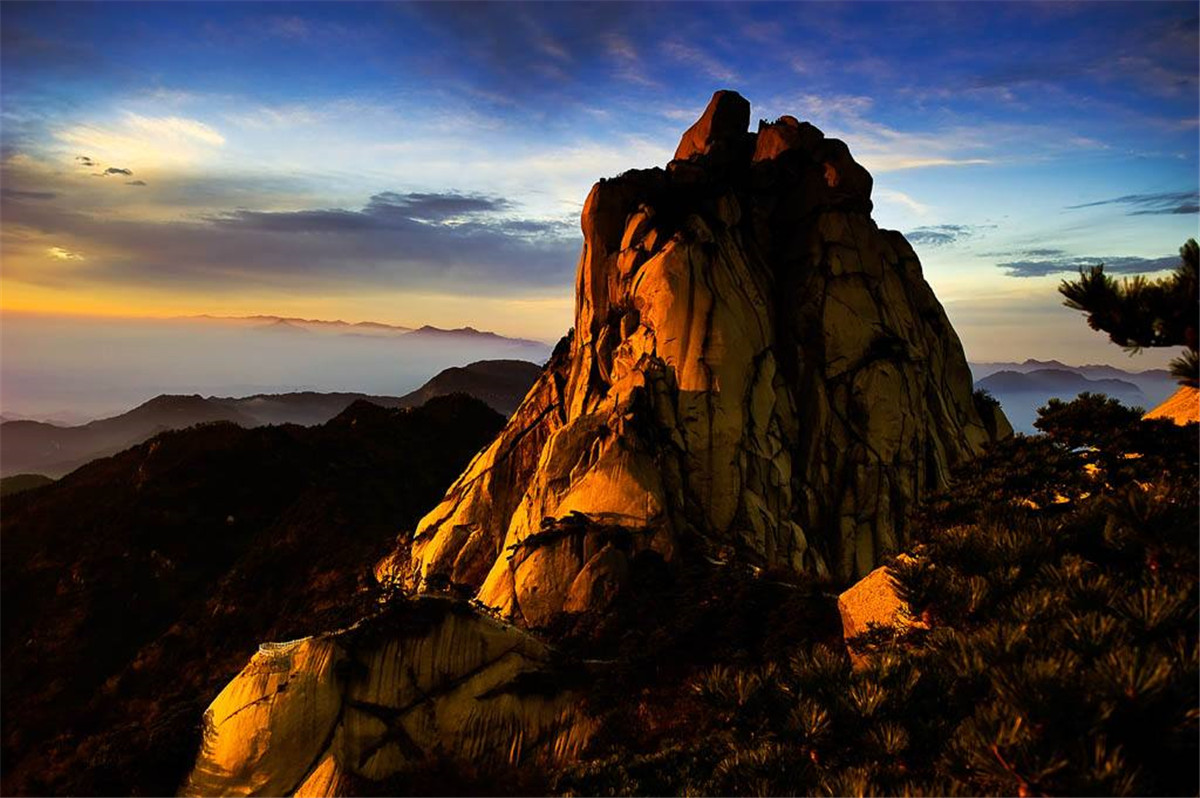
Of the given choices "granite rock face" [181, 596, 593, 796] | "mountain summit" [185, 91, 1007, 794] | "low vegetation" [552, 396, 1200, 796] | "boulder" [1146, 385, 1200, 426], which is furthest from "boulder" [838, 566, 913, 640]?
"mountain summit" [185, 91, 1007, 794]

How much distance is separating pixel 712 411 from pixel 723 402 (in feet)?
2.72

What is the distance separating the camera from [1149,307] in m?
8.84

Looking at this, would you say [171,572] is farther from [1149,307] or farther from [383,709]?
[1149,307]

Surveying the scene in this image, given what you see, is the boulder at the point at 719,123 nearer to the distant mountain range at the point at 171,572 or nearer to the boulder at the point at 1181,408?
the boulder at the point at 1181,408

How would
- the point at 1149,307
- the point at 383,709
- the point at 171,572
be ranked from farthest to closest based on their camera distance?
the point at 171,572 < the point at 383,709 < the point at 1149,307

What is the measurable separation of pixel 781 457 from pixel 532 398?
1716 cm

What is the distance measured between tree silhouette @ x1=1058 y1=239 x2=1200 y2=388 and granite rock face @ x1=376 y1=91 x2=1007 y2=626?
2121 cm

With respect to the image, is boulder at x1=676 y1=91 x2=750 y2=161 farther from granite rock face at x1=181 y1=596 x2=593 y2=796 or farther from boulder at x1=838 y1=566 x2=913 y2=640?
granite rock face at x1=181 y1=596 x2=593 y2=796

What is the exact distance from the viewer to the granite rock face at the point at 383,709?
674 inches

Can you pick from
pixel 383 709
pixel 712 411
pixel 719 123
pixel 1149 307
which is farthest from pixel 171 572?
pixel 1149 307

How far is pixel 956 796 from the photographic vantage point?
657cm

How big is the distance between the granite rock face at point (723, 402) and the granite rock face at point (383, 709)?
8523 mm

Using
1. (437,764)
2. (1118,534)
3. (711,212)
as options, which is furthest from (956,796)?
(711,212)

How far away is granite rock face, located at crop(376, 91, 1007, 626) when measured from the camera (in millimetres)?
31359
